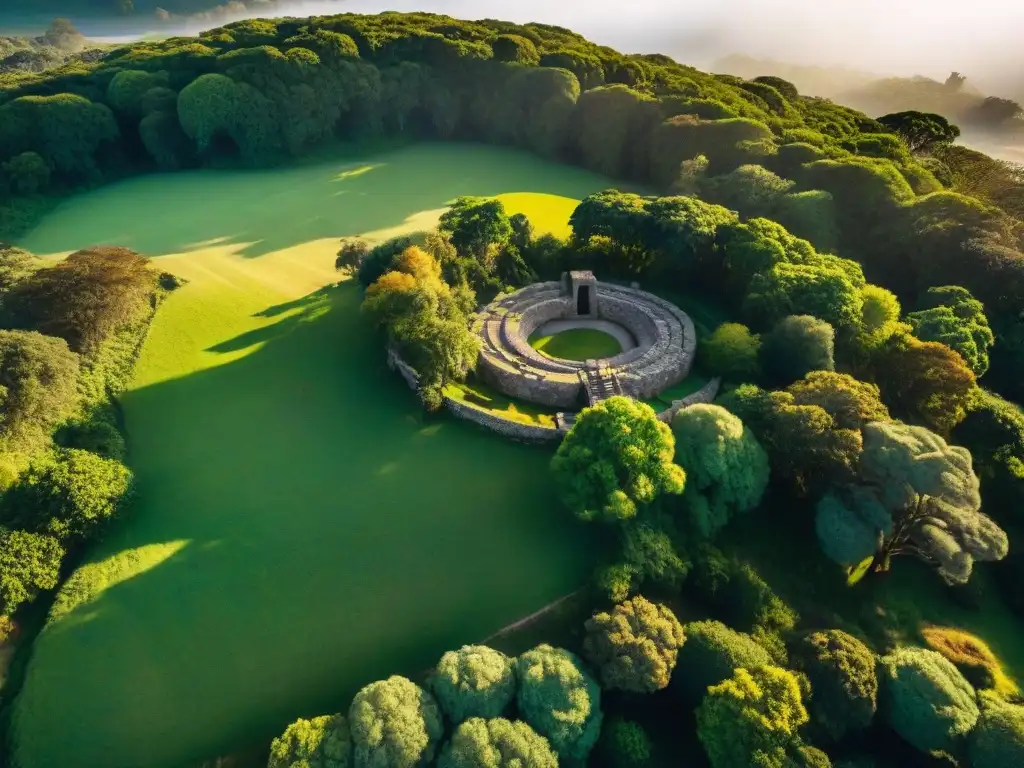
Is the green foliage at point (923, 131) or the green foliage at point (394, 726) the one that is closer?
the green foliage at point (394, 726)

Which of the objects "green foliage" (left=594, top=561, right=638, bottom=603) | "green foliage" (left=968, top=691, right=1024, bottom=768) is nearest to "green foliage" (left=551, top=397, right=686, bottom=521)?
"green foliage" (left=594, top=561, right=638, bottom=603)

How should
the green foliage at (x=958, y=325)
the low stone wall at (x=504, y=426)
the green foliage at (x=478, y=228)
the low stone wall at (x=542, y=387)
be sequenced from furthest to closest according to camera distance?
the green foliage at (x=478, y=228) → the green foliage at (x=958, y=325) → the low stone wall at (x=542, y=387) → the low stone wall at (x=504, y=426)

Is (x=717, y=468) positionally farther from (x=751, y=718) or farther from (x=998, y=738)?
(x=998, y=738)

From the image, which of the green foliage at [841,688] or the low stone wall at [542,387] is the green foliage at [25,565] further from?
the green foliage at [841,688]

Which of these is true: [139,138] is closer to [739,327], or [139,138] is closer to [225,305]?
[225,305]

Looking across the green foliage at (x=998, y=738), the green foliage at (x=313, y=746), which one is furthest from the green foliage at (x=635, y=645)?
the green foliage at (x=998, y=738)

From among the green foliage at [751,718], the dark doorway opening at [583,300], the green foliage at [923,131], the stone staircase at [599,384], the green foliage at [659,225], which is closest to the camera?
the green foliage at [751,718]

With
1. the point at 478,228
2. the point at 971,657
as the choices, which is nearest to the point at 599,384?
the point at 478,228
